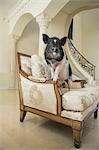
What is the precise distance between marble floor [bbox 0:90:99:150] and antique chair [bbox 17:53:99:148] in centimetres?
15

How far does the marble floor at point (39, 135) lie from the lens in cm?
170

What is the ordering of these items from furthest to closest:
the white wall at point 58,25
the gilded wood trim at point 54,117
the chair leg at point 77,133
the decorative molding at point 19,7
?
1. the white wall at point 58,25
2. the decorative molding at point 19,7
3. the gilded wood trim at point 54,117
4. the chair leg at point 77,133

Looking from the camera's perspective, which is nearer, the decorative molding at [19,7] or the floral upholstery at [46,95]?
the floral upholstery at [46,95]

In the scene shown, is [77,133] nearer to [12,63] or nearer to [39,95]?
[39,95]

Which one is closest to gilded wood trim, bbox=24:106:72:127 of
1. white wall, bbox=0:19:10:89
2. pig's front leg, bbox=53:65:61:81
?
pig's front leg, bbox=53:65:61:81

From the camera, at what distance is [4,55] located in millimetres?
6035

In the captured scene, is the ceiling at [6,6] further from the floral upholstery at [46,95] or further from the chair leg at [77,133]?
the chair leg at [77,133]

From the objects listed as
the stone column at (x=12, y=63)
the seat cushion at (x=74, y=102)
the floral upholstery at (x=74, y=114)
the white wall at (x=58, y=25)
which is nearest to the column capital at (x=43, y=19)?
the white wall at (x=58, y=25)

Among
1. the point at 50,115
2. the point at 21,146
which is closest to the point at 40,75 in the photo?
the point at 50,115

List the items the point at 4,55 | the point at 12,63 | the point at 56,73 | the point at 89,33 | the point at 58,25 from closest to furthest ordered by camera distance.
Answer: the point at 56,73, the point at 58,25, the point at 4,55, the point at 12,63, the point at 89,33

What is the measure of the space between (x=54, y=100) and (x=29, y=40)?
17.0 feet

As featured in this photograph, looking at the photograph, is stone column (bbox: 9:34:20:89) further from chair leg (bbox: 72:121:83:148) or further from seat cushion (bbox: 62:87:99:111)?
chair leg (bbox: 72:121:83:148)

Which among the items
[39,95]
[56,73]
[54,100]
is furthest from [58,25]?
[54,100]

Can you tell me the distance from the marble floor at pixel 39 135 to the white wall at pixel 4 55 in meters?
3.55
